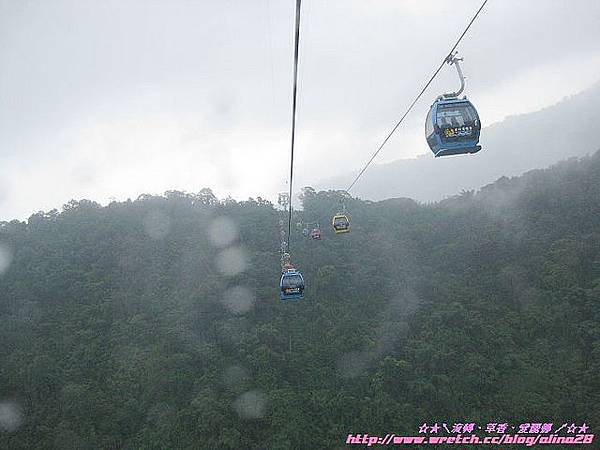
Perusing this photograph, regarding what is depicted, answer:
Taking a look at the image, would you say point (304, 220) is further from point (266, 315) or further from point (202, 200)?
point (266, 315)

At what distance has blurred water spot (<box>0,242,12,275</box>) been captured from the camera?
116ft

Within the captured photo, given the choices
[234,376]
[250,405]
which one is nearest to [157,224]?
[234,376]

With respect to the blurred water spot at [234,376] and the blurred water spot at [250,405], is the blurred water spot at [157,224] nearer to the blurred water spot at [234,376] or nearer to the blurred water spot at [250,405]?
the blurred water spot at [234,376]

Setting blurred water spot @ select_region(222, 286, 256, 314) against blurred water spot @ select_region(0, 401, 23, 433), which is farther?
blurred water spot @ select_region(222, 286, 256, 314)

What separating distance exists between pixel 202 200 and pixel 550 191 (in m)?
35.1

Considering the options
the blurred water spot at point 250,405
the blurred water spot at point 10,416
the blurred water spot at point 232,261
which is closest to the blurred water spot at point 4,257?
the blurred water spot at point 10,416

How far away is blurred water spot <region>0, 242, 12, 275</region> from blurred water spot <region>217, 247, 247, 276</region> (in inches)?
651

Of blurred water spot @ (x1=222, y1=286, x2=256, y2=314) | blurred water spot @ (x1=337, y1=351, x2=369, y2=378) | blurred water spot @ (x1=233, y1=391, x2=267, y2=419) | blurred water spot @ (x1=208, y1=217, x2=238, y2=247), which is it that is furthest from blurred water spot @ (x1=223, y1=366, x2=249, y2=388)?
blurred water spot @ (x1=208, y1=217, x2=238, y2=247)

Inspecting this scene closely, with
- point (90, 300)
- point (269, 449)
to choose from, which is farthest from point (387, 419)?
point (90, 300)

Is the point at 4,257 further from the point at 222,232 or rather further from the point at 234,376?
the point at 234,376

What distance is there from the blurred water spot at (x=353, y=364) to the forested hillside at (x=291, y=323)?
0.35ft

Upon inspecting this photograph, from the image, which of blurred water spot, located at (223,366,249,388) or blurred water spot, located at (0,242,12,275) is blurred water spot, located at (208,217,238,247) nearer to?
blurred water spot, located at (223,366,249,388)

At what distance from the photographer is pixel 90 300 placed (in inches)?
1299

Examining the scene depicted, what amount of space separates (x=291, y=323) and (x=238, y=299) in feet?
15.0
